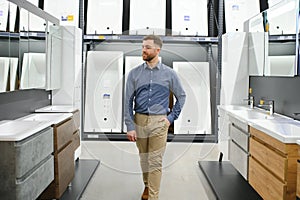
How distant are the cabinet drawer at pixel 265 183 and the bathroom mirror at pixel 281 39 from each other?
2.98 feet

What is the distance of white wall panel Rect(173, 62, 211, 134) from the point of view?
6.00 metres

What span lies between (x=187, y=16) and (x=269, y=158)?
357cm

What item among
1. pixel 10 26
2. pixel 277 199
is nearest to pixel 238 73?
pixel 277 199

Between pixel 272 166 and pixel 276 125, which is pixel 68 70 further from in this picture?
pixel 272 166

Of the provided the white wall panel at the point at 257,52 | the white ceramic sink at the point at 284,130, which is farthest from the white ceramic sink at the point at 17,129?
the white wall panel at the point at 257,52

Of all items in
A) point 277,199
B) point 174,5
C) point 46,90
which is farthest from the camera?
point 174,5

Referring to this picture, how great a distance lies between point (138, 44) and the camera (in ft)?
21.8

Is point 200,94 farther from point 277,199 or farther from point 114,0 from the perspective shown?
point 277,199

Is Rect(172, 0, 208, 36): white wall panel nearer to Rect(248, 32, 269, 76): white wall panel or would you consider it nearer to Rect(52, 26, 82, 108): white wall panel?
Rect(248, 32, 269, 76): white wall panel

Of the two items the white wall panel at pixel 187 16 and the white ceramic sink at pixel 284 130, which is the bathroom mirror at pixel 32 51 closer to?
the white ceramic sink at pixel 284 130

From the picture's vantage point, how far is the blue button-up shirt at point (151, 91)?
338 centimetres

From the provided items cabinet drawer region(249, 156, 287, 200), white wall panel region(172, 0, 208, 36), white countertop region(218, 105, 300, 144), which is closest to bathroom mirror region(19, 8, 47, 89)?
white countertop region(218, 105, 300, 144)

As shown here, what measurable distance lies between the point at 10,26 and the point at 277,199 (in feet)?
8.25

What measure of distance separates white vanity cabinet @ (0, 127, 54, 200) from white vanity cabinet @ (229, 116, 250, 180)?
1.80m
